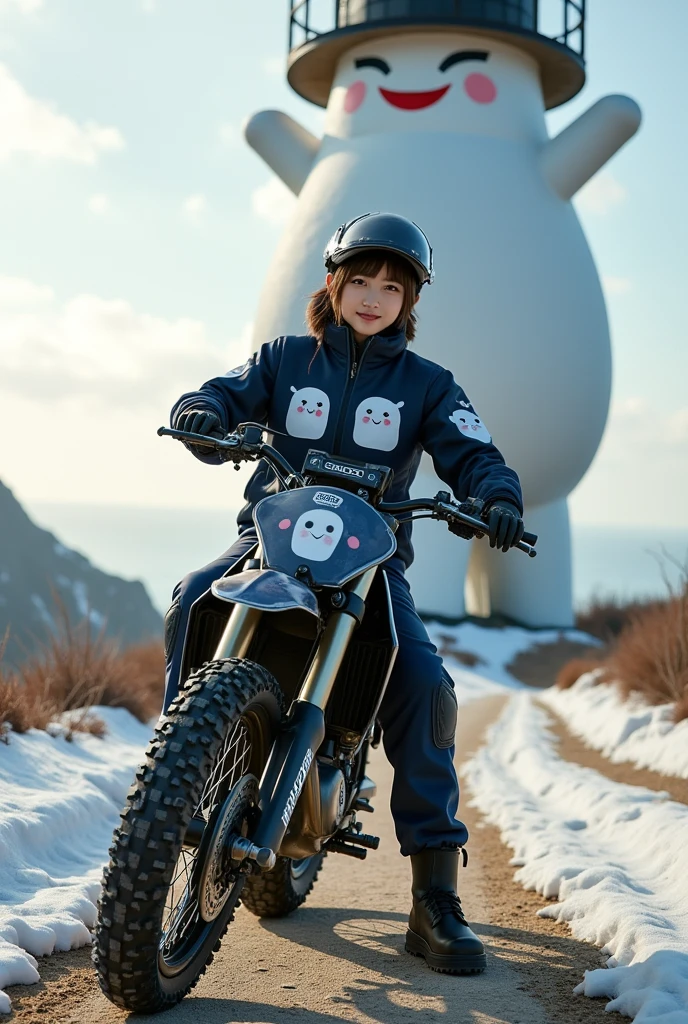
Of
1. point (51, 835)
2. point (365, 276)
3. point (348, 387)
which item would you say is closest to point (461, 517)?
point (348, 387)

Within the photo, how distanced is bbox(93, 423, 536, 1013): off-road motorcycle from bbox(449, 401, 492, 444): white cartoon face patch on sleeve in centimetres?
40

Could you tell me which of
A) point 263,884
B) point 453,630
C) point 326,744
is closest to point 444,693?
point 326,744

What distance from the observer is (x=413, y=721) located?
8.96 ft

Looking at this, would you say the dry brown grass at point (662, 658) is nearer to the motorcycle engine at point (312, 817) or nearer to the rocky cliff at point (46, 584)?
the motorcycle engine at point (312, 817)

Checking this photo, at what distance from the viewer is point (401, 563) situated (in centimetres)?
301

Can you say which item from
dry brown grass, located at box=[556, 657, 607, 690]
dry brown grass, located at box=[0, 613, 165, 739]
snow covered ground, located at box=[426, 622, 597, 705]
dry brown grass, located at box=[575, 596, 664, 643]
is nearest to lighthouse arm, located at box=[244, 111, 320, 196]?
snow covered ground, located at box=[426, 622, 597, 705]

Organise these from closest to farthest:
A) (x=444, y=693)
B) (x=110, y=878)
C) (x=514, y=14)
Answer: (x=110, y=878) → (x=444, y=693) → (x=514, y=14)

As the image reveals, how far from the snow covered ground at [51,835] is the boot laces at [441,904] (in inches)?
34.5

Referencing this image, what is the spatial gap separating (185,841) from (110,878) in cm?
16

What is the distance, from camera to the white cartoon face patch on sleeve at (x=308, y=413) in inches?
119

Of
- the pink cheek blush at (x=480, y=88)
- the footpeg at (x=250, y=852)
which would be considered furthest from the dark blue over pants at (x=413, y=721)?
the pink cheek blush at (x=480, y=88)

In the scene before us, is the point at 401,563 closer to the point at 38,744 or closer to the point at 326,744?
the point at 326,744

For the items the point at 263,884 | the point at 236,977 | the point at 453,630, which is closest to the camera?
the point at 236,977

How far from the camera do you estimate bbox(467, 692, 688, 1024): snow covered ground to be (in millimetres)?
2430
